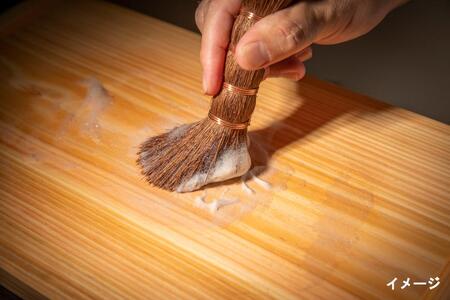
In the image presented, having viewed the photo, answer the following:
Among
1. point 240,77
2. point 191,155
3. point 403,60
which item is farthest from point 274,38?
point 403,60

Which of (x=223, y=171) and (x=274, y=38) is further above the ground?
(x=274, y=38)

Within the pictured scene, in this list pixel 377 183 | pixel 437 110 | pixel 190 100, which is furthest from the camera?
pixel 437 110

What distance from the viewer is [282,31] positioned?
4.16ft

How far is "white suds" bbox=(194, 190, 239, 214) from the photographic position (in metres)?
1.37

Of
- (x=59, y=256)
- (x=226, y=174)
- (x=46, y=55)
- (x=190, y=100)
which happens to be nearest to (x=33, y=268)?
(x=59, y=256)

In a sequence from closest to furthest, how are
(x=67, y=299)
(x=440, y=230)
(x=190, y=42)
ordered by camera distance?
1. (x=67, y=299)
2. (x=440, y=230)
3. (x=190, y=42)

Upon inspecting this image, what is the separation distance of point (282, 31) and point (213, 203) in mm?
475

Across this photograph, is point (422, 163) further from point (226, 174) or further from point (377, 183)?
point (226, 174)

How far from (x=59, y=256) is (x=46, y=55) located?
885 mm

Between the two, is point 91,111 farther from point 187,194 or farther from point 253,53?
point 253,53

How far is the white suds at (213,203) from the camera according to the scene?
1369 millimetres

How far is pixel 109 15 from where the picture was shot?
204 centimetres

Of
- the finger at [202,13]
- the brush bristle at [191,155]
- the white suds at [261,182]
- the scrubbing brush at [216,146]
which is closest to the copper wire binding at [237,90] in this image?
the scrubbing brush at [216,146]

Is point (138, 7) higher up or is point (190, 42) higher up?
point (190, 42)
